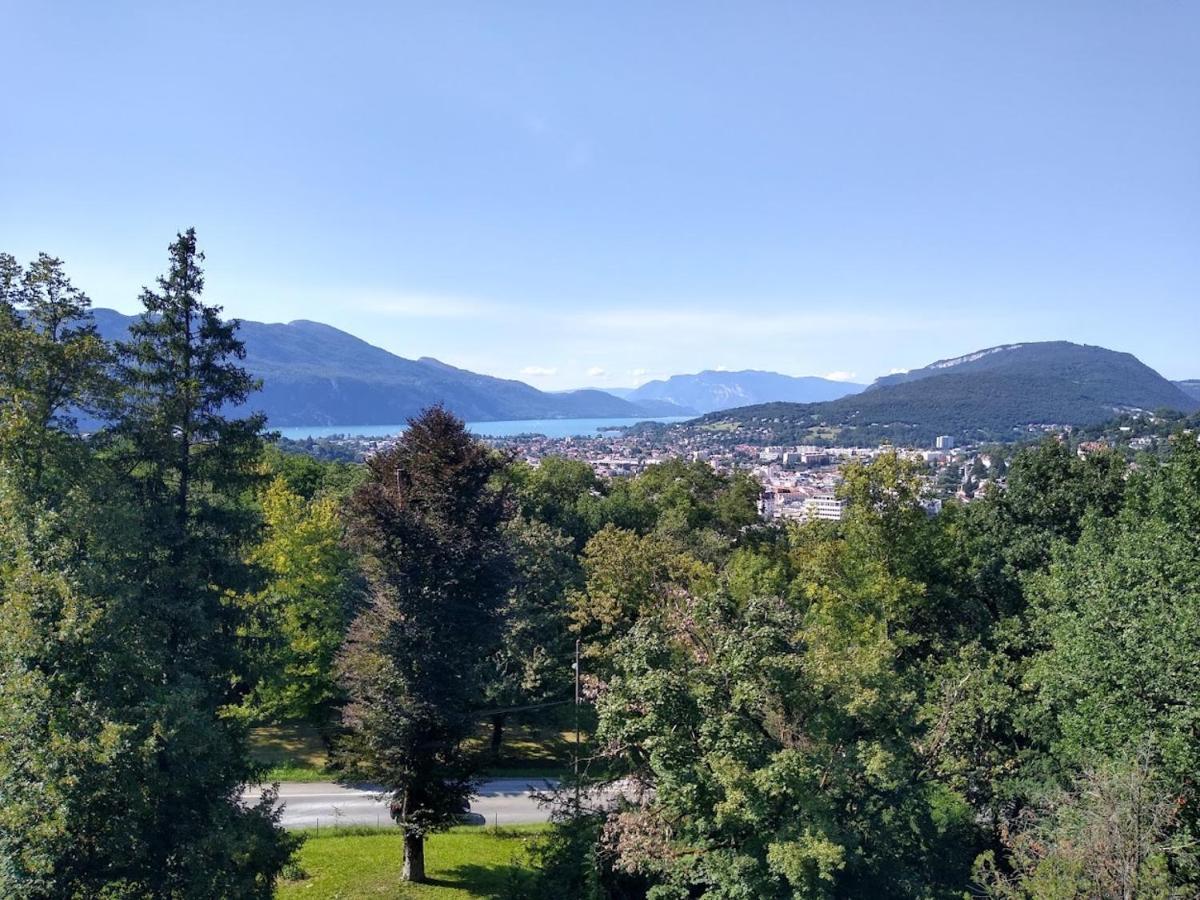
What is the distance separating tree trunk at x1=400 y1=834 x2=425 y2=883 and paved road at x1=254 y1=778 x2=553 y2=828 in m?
3.81

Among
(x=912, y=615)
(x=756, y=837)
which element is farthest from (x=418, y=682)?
(x=912, y=615)

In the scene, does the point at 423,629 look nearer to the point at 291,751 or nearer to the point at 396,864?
the point at 396,864

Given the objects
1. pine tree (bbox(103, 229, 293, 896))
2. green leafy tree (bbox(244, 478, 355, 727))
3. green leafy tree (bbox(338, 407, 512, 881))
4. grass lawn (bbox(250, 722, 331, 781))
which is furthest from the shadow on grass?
grass lawn (bbox(250, 722, 331, 781))

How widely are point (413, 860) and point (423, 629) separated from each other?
589 centimetres

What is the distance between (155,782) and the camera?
949 centimetres

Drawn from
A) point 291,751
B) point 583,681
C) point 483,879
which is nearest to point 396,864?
point 483,879

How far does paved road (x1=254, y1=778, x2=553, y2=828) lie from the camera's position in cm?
2052

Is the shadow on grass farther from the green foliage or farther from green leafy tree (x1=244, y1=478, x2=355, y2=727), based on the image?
green leafy tree (x1=244, y1=478, x2=355, y2=727)

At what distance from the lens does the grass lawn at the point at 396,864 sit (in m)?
15.7

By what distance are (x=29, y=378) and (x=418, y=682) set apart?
8.97 meters

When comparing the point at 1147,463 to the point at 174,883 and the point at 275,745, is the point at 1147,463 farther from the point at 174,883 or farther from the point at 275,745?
the point at 275,745

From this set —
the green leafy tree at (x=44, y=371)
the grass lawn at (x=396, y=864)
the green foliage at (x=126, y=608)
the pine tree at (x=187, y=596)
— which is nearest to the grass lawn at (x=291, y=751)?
the grass lawn at (x=396, y=864)

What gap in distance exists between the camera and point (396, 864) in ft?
56.6

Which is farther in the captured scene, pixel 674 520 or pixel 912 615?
pixel 674 520
